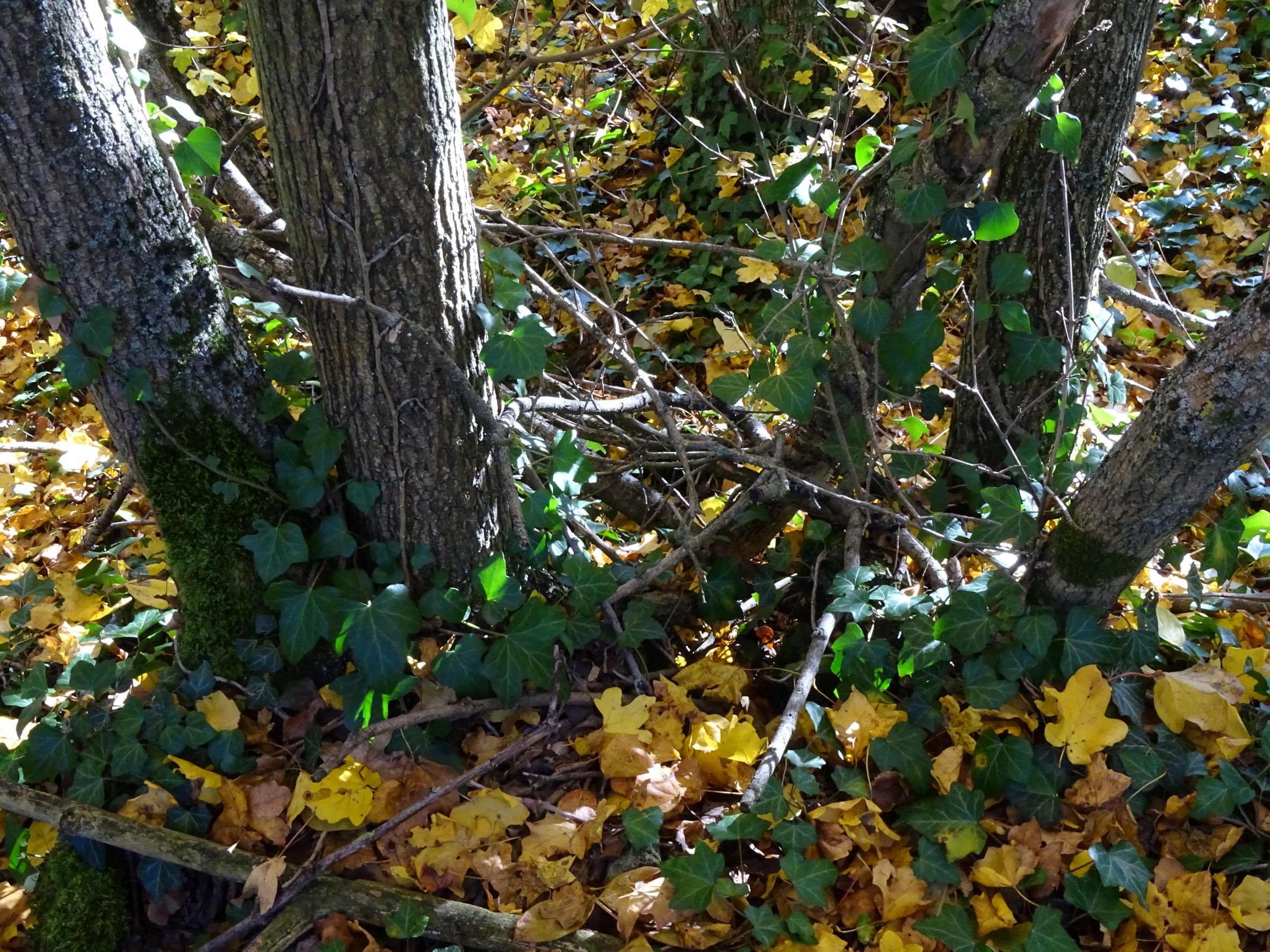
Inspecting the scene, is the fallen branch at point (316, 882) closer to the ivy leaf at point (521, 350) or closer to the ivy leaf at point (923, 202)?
the ivy leaf at point (521, 350)

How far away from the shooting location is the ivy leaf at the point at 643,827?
5.60ft

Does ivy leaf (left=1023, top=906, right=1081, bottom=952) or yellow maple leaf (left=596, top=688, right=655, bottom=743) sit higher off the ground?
yellow maple leaf (left=596, top=688, right=655, bottom=743)

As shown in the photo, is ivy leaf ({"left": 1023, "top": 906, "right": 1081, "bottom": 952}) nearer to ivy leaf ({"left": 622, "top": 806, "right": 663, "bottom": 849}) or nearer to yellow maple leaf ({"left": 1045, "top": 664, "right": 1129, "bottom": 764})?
yellow maple leaf ({"left": 1045, "top": 664, "right": 1129, "bottom": 764})

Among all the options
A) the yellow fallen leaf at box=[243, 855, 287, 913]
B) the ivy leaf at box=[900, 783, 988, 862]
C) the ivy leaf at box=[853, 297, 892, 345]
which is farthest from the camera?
the ivy leaf at box=[853, 297, 892, 345]

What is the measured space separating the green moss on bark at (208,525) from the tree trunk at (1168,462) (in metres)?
1.76

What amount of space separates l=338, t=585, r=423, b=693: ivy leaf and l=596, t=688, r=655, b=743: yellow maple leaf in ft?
1.48

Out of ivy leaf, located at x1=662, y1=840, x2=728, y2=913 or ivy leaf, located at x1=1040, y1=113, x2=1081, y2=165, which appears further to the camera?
ivy leaf, located at x1=1040, y1=113, x2=1081, y2=165

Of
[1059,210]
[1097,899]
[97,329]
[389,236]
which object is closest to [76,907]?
[97,329]

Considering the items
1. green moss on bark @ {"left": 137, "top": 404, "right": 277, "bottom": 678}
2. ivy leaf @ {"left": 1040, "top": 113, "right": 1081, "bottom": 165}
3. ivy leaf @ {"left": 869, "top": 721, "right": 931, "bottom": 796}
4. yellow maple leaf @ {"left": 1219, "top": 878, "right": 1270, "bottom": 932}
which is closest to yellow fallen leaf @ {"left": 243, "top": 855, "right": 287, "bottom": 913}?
green moss on bark @ {"left": 137, "top": 404, "right": 277, "bottom": 678}

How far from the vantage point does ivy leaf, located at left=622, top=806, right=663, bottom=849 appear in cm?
171

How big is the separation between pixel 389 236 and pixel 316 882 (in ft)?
4.36

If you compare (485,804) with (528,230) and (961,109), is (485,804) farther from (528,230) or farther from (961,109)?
(961,109)

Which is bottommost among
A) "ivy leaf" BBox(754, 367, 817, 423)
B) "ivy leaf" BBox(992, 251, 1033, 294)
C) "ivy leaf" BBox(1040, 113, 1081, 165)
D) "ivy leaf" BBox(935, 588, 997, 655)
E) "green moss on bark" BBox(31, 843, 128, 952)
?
"green moss on bark" BBox(31, 843, 128, 952)

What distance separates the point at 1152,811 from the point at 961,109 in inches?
57.0
